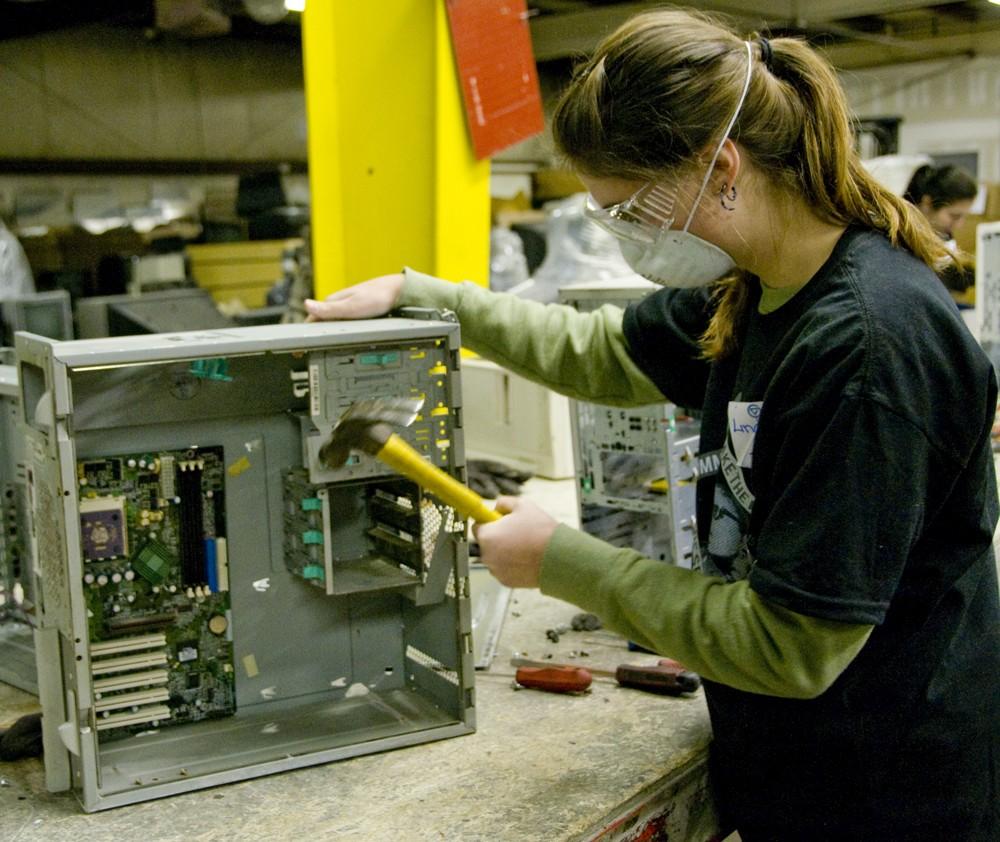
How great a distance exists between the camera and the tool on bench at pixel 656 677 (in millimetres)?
1312

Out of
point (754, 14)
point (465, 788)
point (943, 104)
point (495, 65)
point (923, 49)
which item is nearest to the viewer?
point (465, 788)

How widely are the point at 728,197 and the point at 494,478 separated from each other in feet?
4.12

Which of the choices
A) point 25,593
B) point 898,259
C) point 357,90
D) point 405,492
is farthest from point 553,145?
point 357,90

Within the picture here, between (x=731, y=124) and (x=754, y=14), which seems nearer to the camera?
(x=731, y=124)

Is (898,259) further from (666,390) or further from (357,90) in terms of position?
(357,90)

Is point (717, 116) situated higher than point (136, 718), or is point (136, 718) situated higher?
point (717, 116)

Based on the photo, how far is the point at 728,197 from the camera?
95cm

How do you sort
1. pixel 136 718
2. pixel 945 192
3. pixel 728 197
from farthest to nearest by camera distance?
pixel 945 192 < pixel 136 718 < pixel 728 197

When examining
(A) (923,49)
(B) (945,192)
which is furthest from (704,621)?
(A) (923,49)

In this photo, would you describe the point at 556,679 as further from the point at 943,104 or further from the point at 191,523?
the point at 943,104

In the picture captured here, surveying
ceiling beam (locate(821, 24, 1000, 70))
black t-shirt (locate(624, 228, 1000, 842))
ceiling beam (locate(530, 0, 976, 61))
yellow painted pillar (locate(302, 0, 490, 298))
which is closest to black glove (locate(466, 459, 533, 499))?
yellow painted pillar (locate(302, 0, 490, 298))

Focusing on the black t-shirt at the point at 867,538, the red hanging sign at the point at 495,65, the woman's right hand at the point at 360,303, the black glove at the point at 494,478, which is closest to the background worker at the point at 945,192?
the red hanging sign at the point at 495,65

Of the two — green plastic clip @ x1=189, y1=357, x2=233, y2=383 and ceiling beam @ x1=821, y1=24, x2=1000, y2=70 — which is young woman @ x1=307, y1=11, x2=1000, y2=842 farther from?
ceiling beam @ x1=821, y1=24, x2=1000, y2=70

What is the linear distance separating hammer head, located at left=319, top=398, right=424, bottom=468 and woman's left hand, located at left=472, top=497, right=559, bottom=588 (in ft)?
0.41
